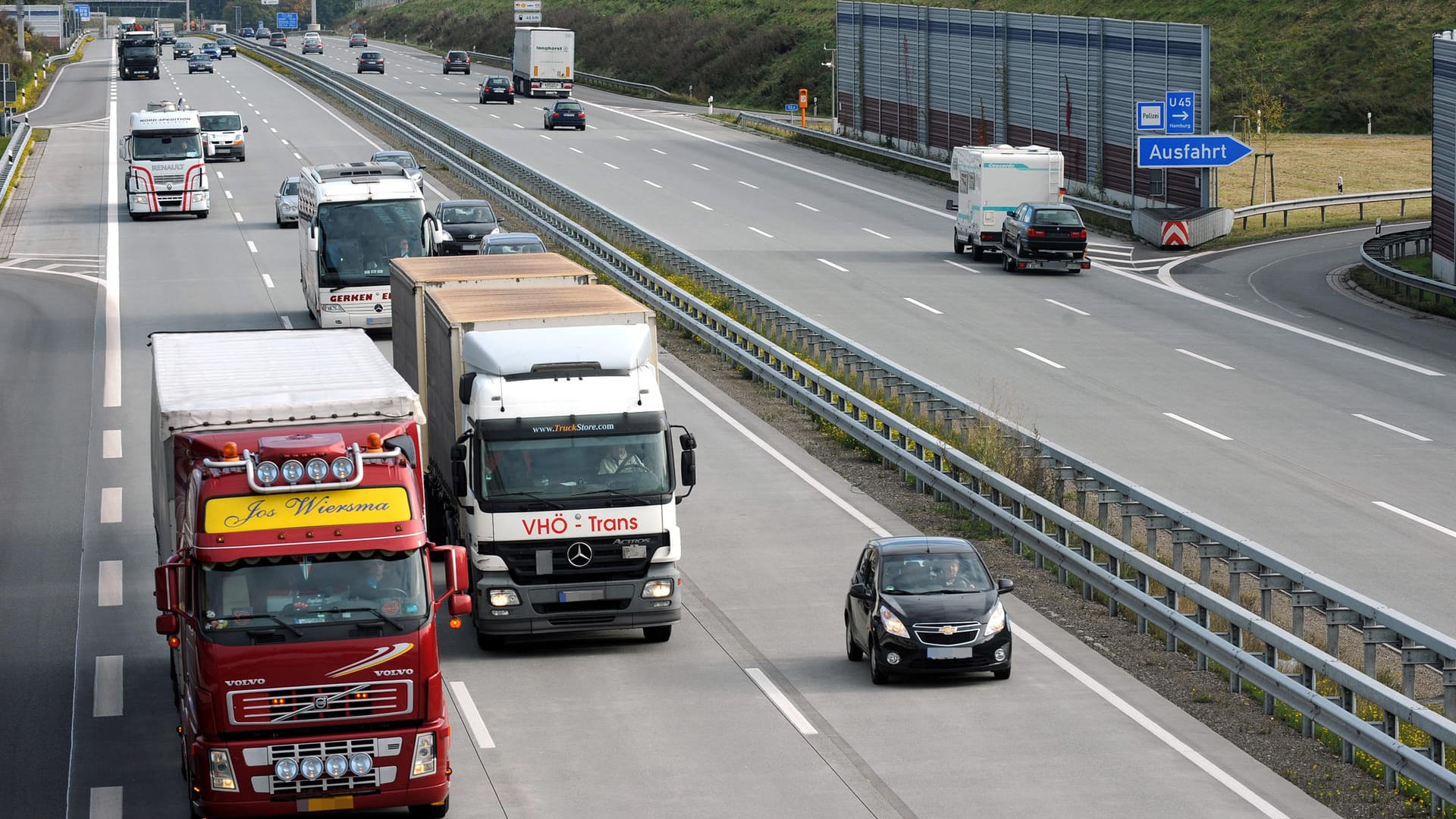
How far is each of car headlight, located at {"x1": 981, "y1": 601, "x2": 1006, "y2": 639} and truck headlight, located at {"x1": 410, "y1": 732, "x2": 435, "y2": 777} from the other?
5493mm

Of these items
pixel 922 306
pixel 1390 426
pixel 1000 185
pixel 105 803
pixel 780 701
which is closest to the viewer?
pixel 105 803

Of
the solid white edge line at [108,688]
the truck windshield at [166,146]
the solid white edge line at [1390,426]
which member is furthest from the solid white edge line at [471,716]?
the truck windshield at [166,146]

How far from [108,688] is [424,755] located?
539 centimetres

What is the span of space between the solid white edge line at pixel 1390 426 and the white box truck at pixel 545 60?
68.3 m

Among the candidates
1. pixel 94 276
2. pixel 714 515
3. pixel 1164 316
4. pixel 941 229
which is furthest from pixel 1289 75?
pixel 714 515

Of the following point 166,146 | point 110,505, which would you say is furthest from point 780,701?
point 166,146

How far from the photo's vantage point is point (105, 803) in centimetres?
1345

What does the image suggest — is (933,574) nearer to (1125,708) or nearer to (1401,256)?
(1125,708)

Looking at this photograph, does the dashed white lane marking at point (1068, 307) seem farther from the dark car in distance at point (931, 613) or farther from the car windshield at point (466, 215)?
the dark car in distance at point (931, 613)

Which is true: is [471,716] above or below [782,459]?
below

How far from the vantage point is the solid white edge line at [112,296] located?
1190 inches

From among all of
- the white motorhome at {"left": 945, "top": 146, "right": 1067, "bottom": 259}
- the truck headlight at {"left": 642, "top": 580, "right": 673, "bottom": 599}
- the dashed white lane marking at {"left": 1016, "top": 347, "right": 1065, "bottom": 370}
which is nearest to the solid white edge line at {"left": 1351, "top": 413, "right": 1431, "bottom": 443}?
the dashed white lane marking at {"left": 1016, "top": 347, "right": 1065, "bottom": 370}

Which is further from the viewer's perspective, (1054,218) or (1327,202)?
(1327,202)

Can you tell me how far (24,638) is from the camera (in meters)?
17.9
